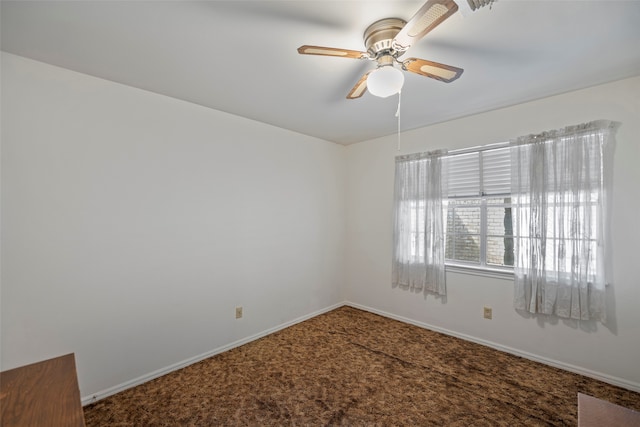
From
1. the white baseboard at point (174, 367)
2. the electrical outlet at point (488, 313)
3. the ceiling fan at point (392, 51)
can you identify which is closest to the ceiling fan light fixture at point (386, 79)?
the ceiling fan at point (392, 51)

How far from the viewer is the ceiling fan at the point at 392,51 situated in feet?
4.36

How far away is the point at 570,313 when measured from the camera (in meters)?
2.46

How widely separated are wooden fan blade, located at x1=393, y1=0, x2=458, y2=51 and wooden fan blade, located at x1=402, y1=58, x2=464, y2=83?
17 centimetres

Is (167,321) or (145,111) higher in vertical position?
(145,111)

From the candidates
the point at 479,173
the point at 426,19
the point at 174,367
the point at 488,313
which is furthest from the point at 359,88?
the point at 174,367

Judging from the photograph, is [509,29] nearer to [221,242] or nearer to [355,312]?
[221,242]

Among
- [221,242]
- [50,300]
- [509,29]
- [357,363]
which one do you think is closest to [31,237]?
[50,300]

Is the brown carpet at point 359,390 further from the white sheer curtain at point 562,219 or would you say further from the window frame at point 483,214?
the window frame at point 483,214

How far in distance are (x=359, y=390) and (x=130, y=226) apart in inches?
89.0

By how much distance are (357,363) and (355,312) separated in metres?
1.37

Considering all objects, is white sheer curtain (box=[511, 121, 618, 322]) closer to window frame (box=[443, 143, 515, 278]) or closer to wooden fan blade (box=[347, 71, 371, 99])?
Result: window frame (box=[443, 143, 515, 278])

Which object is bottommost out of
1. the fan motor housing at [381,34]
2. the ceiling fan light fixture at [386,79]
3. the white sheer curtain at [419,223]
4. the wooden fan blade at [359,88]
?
the white sheer curtain at [419,223]

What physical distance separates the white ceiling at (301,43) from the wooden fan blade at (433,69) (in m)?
0.21

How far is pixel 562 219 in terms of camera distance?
8.19 ft
